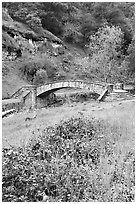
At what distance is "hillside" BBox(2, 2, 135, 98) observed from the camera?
4009cm

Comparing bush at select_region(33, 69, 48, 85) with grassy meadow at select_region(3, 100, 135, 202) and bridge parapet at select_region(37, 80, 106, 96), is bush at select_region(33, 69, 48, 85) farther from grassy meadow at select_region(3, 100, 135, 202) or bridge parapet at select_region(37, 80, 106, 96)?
grassy meadow at select_region(3, 100, 135, 202)

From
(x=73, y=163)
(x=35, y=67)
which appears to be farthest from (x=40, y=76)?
(x=73, y=163)

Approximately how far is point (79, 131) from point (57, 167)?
10.8 ft

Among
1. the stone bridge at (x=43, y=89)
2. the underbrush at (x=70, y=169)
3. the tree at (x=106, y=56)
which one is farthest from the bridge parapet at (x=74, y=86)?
the underbrush at (x=70, y=169)

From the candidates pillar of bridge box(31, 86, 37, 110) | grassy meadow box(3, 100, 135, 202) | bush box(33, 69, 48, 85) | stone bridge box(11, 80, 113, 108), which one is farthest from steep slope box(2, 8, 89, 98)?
grassy meadow box(3, 100, 135, 202)

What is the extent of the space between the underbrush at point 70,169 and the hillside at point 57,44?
2426 centimetres

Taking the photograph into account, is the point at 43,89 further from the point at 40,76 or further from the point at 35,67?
the point at 35,67

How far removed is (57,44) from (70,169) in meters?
43.7

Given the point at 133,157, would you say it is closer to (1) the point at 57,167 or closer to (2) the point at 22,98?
(1) the point at 57,167

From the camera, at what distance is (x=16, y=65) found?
4112cm

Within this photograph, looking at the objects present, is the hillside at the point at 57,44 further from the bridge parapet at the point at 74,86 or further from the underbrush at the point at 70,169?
the underbrush at the point at 70,169

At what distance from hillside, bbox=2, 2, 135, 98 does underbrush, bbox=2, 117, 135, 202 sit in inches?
955

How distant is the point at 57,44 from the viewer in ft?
167

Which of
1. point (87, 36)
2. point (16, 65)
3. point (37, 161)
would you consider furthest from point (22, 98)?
point (87, 36)
